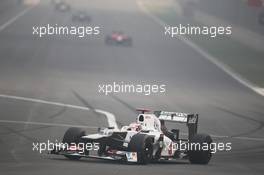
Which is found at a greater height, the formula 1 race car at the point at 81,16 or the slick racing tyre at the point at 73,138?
the formula 1 race car at the point at 81,16

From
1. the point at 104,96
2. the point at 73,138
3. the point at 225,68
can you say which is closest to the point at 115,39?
the point at 225,68

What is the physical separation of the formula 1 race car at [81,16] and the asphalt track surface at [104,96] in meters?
0.41

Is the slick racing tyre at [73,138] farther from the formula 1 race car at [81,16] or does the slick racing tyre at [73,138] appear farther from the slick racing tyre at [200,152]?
the formula 1 race car at [81,16]

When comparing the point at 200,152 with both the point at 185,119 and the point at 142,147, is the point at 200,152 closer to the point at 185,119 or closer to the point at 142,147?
the point at 185,119

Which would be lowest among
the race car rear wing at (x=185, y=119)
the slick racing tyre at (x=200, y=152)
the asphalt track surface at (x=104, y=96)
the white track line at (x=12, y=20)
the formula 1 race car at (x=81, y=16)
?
the slick racing tyre at (x=200, y=152)

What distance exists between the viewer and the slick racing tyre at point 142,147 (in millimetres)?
21562

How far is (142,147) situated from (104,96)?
14.6m

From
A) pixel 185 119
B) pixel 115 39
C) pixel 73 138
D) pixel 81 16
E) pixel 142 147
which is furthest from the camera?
pixel 115 39

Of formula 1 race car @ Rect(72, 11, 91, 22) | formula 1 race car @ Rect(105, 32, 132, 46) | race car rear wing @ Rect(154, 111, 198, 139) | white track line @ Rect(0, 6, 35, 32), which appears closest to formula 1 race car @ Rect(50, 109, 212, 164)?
race car rear wing @ Rect(154, 111, 198, 139)

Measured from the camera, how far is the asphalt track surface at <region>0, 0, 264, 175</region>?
2259 centimetres

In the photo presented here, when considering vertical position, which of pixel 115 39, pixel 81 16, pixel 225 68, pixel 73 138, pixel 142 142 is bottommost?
pixel 142 142

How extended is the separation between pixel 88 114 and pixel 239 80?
1249cm

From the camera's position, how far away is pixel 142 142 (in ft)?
70.9

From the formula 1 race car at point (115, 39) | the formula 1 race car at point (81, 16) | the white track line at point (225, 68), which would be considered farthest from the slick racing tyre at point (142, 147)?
the formula 1 race car at point (115, 39)
